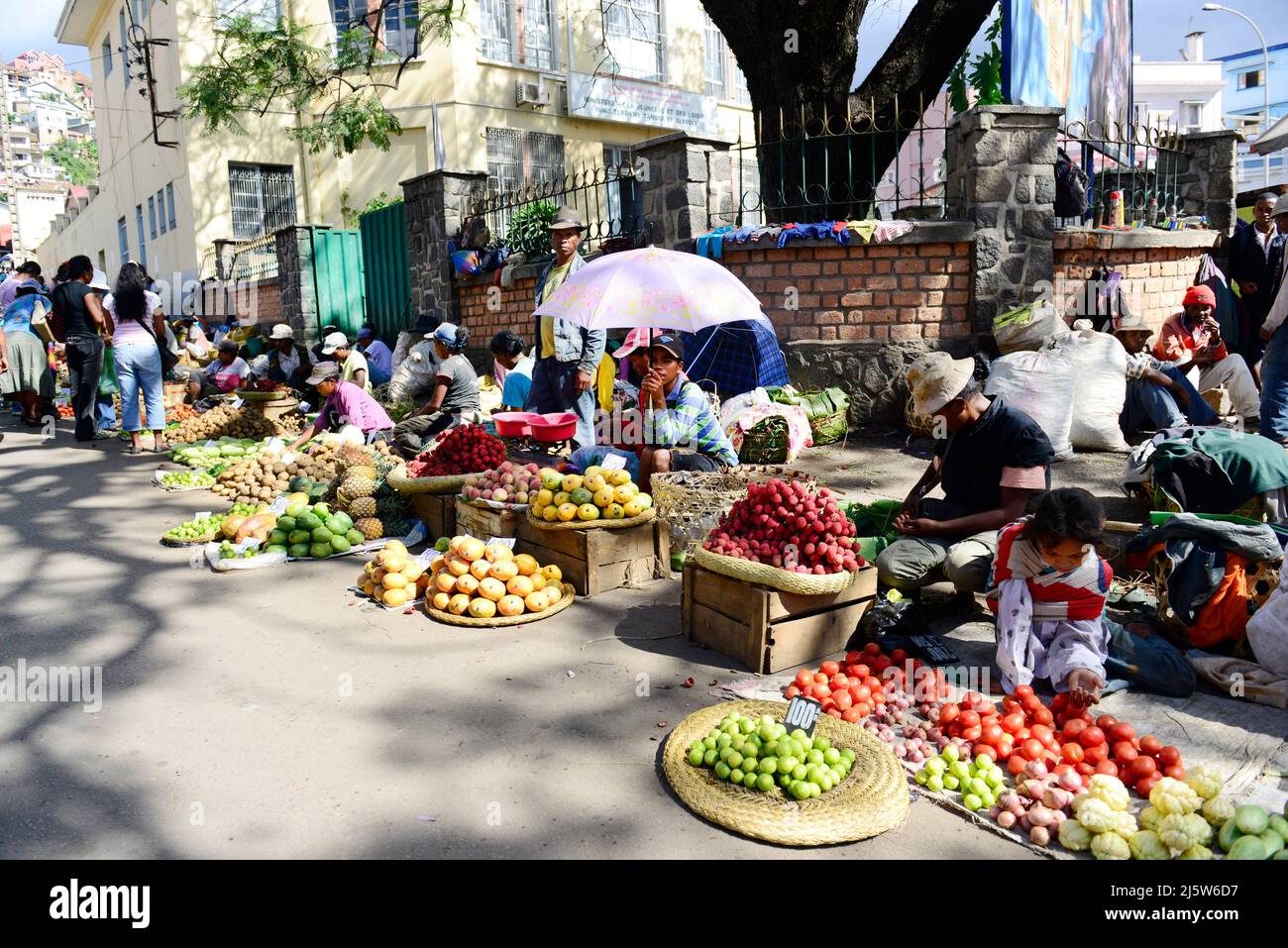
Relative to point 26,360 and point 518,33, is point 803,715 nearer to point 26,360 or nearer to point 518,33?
point 26,360

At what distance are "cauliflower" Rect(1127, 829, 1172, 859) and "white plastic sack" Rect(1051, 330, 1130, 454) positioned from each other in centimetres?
519

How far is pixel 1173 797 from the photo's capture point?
9.36 ft

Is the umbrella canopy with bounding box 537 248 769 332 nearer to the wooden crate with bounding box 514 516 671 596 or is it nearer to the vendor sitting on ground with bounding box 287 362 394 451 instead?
the wooden crate with bounding box 514 516 671 596

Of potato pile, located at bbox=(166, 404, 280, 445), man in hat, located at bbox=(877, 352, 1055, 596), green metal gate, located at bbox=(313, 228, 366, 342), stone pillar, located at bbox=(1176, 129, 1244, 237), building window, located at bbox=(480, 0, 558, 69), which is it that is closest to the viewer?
man in hat, located at bbox=(877, 352, 1055, 596)

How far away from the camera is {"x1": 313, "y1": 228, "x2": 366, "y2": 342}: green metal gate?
15.8m

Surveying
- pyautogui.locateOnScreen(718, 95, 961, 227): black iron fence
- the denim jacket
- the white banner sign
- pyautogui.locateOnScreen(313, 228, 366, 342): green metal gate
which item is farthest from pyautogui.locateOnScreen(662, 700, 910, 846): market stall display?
the white banner sign

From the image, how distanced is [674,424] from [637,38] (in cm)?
1813

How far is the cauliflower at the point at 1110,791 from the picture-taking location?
2.91 meters

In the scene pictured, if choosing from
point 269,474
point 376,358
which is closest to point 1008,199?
point 269,474

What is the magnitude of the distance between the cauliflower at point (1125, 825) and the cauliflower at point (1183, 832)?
0.08m

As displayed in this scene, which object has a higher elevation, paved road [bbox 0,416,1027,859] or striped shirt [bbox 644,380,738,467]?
striped shirt [bbox 644,380,738,467]

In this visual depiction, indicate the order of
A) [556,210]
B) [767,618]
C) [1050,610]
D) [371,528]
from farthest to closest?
[556,210]
[371,528]
[767,618]
[1050,610]

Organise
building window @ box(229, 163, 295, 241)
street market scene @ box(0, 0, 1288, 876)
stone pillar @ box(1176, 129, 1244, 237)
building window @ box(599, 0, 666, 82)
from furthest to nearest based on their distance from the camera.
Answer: building window @ box(599, 0, 666, 82), building window @ box(229, 163, 295, 241), stone pillar @ box(1176, 129, 1244, 237), street market scene @ box(0, 0, 1288, 876)

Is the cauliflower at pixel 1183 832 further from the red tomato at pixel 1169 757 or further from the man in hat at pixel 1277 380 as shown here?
the man in hat at pixel 1277 380
